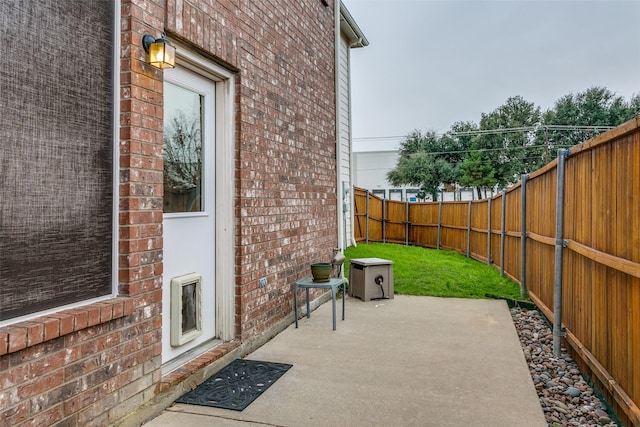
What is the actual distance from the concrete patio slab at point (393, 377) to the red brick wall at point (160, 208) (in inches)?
17.9

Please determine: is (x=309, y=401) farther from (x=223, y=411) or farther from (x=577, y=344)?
(x=577, y=344)

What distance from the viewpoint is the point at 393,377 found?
3479 mm

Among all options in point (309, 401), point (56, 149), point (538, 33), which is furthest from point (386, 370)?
point (538, 33)

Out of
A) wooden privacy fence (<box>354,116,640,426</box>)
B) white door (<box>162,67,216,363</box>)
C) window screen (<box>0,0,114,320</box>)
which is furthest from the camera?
white door (<box>162,67,216,363</box>)

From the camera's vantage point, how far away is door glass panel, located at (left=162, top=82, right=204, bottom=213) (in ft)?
10.7

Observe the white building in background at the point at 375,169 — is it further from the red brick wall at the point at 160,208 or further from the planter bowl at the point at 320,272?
the planter bowl at the point at 320,272

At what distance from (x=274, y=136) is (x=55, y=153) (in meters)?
2.63

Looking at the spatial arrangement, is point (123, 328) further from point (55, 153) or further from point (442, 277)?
point (442, 277)

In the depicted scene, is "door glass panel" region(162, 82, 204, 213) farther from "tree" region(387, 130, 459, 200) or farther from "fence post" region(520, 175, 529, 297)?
"tree" region(387, 130, 459, 200)

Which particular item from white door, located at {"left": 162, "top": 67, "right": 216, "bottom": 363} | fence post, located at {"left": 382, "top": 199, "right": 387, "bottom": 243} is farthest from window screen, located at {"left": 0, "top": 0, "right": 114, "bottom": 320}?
fence post, located at {"left": 382, "top": 199, "right": 387, "bottom": 243}

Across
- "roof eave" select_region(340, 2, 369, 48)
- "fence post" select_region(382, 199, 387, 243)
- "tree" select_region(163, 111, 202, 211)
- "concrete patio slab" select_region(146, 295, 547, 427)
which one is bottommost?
"concrete patio slab" select_region(146, 295, 547, 427)

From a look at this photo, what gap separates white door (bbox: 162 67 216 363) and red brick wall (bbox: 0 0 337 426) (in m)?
0.26

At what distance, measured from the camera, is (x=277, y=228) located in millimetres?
4711

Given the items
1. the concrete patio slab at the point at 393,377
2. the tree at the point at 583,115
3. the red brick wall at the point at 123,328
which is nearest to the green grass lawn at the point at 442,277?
the concrete patio slab at the point at 393,377
